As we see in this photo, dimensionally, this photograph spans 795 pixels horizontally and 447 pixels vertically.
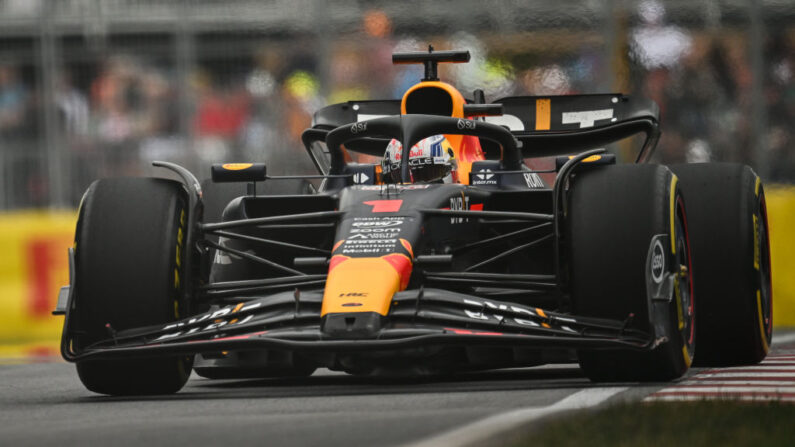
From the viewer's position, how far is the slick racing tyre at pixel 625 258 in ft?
22.2

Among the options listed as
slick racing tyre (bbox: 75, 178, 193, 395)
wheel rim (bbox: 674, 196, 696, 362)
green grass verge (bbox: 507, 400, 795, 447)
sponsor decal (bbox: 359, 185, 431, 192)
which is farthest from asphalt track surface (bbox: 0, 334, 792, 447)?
sponsor decal (bbox: 359, 185, 431, 192)

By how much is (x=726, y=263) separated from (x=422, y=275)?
72.8 inches

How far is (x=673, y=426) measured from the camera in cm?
488

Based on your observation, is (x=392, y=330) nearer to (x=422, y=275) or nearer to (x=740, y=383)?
(x=422, y=275)

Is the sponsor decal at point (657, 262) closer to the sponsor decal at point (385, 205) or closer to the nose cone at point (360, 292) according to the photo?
the nose cone at point (360, 292)

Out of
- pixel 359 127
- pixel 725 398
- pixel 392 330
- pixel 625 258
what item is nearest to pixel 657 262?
pixel 625 258

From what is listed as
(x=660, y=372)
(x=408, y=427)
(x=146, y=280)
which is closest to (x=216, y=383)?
(x=146, y=280)

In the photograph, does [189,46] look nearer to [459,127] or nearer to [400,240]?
[459,127]

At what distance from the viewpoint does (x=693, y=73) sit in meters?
15.2

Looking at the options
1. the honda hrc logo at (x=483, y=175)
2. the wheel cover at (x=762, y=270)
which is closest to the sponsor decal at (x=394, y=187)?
the honda hrc logo at (x=483, y=175)

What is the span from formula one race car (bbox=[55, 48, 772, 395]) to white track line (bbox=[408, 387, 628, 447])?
0.35m

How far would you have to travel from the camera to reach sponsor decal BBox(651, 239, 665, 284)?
6.70 meters

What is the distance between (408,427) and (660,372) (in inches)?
87.9

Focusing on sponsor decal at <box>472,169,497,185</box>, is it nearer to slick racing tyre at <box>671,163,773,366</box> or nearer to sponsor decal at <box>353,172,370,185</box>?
sponsor decal at <box>353,172,370,185</box>
